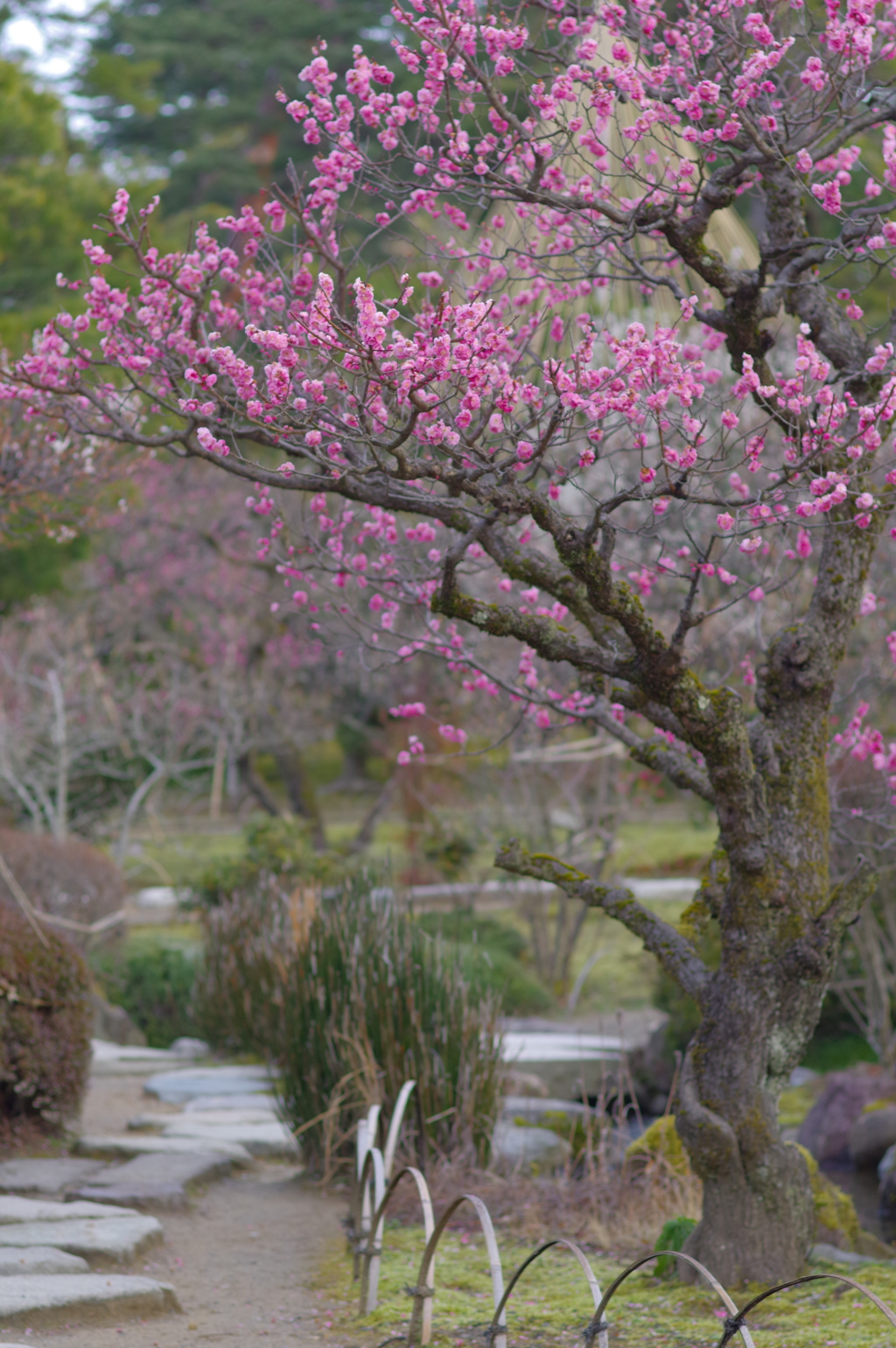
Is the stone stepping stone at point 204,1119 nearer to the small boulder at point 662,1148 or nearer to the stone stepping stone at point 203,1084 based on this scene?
the stone stepping stone at point 203,1084

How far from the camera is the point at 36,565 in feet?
40.2

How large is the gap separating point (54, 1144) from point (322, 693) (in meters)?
9.68

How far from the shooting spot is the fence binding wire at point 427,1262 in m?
2.88

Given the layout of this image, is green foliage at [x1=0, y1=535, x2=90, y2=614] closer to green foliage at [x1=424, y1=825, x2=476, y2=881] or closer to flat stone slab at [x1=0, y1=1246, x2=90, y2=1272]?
green foliage at [x1=424, y1=825, x2=476, y2=881]

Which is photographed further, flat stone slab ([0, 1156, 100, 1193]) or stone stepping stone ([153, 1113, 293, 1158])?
stone stepping stone ([153, 1113, 293, 1158])

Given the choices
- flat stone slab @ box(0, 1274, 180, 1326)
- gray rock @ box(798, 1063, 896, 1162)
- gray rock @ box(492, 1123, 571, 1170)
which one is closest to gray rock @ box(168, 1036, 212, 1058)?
gray rock @ box(492, 1123, 571, 1170)

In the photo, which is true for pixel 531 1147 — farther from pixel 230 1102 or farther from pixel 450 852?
pixel 450 852

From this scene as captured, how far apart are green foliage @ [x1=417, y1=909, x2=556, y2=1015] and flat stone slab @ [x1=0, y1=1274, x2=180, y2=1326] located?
14.9 feet

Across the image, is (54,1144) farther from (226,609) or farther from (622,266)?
(226,609)

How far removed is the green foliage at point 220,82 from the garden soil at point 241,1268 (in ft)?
62.9

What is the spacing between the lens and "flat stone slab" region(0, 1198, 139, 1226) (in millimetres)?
4680

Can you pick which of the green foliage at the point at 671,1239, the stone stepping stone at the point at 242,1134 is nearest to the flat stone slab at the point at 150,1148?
the stone stepping stone at the point at 242,1134

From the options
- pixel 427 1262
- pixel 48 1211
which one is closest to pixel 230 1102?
pixel 48 1211

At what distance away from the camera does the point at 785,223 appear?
12.9 ft
